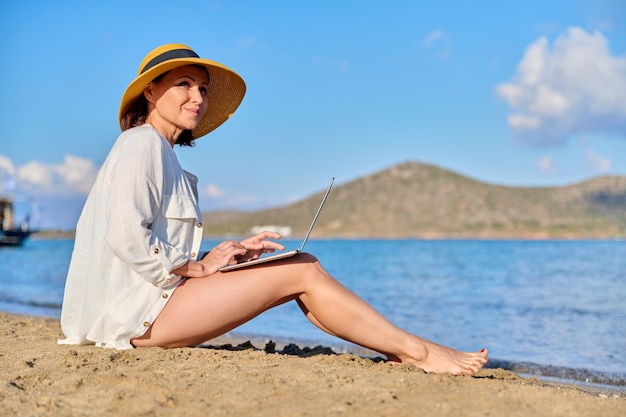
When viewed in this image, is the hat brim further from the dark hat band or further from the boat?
the boat

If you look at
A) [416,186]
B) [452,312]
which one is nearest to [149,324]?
[452,312]

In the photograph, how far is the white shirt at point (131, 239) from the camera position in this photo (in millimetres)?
3045

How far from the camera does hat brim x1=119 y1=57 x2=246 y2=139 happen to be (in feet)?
10.9

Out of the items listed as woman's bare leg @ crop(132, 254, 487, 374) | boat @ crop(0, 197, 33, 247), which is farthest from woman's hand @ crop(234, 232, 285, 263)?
boat @ crop(0, 197, 33, 247)

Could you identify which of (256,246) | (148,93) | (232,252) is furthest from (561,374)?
(148,93)

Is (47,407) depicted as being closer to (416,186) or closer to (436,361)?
(436,361)

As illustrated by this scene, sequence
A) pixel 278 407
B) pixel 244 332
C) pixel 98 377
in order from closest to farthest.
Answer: pixel 278 407, pixel 98 377, pixel 244 332

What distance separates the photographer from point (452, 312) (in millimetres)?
10383

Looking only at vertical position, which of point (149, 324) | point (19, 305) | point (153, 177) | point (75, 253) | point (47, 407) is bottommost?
point (19, 305)

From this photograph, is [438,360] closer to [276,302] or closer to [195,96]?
[276,302]

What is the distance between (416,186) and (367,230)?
1385cm

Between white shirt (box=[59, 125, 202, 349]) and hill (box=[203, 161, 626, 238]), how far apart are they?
74.6 metres

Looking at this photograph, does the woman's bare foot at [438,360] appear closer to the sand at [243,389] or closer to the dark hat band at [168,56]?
the sand at [243,389]

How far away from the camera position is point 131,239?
9.91 ft
